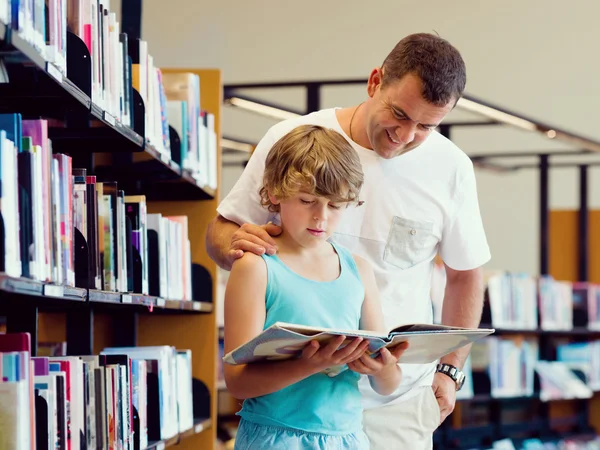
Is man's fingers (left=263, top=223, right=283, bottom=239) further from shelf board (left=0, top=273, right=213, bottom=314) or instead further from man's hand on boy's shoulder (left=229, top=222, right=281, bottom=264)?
shelf board (left=0, top=273, right=213, bottom=314)

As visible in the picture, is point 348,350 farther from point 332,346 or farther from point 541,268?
point 541,268

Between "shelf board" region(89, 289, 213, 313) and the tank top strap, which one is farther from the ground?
the tank top strap

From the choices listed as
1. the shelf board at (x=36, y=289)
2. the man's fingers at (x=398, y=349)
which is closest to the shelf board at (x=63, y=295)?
the shelf board at (x=36, y=289)

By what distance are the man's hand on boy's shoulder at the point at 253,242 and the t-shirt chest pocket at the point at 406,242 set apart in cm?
38

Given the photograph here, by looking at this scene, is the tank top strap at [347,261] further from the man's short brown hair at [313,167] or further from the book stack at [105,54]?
the book stack at [105,54]

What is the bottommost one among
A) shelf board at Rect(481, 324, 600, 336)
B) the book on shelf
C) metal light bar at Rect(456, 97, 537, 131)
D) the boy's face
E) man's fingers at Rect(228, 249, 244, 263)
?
the book on shelf

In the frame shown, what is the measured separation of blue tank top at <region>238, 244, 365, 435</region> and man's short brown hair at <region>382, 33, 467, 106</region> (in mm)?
491

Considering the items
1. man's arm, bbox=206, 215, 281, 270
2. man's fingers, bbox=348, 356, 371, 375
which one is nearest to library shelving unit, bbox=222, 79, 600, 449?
man's arm, bbox=206, 215, 281, 270

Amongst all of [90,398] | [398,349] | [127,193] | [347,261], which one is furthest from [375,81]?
[127,193]

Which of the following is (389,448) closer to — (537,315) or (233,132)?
(537,315)

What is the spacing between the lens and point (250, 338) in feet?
5.23

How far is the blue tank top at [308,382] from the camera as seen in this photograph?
166 cm

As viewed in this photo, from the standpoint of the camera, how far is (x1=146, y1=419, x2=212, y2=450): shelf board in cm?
269

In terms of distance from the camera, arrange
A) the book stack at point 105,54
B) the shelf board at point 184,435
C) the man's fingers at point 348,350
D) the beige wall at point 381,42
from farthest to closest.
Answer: the beige wall at point 381,42, the shelf board at point 184,435, the book stack at point 105,54, the man's fingers at point 348,350
